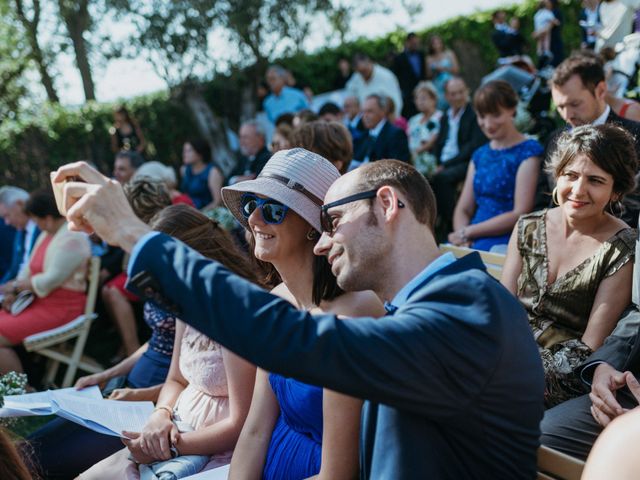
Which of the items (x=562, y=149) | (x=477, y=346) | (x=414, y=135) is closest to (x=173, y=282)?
(x=477, y=346)

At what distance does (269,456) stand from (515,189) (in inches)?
120

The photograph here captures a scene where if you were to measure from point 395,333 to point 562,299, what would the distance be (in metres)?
1.90

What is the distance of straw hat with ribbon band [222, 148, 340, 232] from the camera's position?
2.52m

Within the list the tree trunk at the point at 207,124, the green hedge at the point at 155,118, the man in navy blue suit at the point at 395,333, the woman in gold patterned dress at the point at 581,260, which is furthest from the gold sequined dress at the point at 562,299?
the green hedge at the point at 155,118

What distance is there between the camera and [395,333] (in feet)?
5.09

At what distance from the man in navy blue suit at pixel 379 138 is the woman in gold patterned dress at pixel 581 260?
344 cm

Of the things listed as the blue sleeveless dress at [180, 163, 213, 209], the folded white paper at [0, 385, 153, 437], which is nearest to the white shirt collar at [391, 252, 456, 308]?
the folded white paper at [0, 385, 153, 437]

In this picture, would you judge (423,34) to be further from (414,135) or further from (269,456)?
(269,456)

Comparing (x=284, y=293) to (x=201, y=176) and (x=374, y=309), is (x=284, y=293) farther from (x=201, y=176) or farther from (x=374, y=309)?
(x=201, y=176)

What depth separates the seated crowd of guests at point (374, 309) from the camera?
5.52ft

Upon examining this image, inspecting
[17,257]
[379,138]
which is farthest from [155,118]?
[379,138]

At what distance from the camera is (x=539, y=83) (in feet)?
29.9

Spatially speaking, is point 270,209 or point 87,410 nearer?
point 270,209

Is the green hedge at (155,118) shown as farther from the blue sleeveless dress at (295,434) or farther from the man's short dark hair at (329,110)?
the blue sleeveless dress at (295,434)
